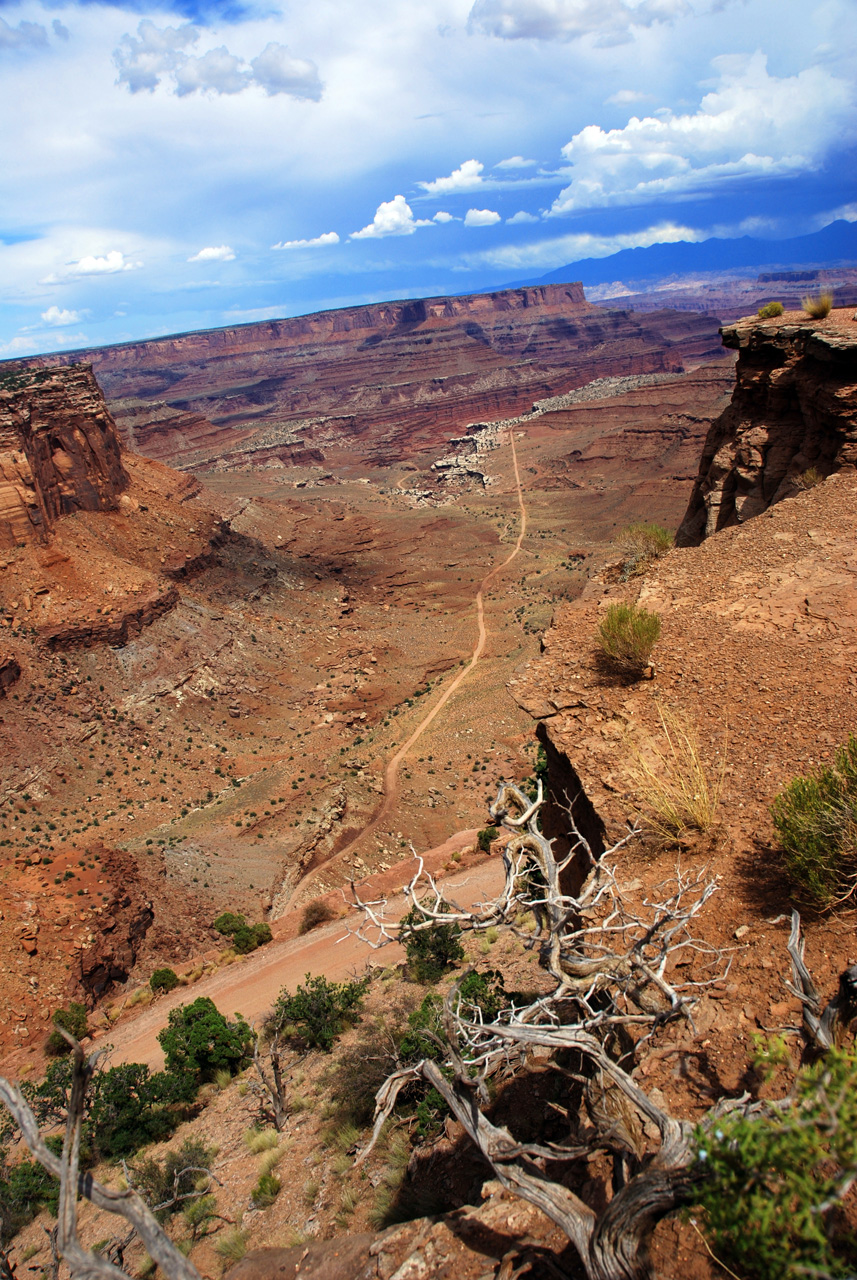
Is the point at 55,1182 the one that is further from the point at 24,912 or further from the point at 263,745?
the point at 263,745

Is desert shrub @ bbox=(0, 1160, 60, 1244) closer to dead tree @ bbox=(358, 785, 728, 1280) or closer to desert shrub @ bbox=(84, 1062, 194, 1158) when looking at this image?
desert shrub @ bbox=(84, 1062, 194, 1158)

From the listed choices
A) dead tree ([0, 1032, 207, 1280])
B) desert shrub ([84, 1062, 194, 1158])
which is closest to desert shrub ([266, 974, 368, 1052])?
desert shrub ([84, 1062, 194, 1158])

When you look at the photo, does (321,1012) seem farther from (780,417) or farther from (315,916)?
(780,417)

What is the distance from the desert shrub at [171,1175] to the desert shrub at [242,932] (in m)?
7.04

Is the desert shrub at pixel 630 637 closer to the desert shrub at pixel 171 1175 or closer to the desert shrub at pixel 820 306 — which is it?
the desert shrub at pixel 171 1175

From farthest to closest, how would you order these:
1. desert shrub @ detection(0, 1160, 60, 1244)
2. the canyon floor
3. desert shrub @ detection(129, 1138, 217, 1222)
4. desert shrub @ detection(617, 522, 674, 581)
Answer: the canyon floor < desert shrub @ detection(617, 522, 674, 581) < desert shrub @ detection(0, 1160, 60, 1244) < desert shrub @ detection(129, 1138, 217, 1222)

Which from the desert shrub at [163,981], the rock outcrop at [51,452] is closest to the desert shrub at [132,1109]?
the desert shrub at [163,981]

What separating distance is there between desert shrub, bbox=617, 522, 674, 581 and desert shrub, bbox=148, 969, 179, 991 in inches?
604

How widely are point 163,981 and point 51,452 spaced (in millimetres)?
27443

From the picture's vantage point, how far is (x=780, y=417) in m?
16.3

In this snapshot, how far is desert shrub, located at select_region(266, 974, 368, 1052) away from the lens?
12.9m

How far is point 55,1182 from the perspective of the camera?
450 inches

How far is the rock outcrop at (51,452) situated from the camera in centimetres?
3112

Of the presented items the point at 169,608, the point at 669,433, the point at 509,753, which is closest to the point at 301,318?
the point at 669,433
